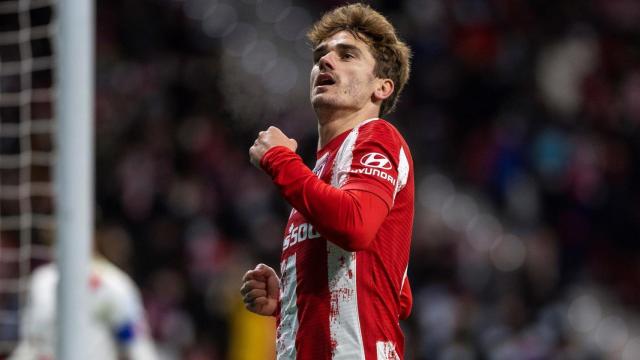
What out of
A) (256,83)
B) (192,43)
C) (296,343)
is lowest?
(296,343)

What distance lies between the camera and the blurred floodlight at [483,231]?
34.2 feet

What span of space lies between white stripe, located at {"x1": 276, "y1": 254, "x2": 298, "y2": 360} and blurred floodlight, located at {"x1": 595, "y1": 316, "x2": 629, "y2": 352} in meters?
6.99

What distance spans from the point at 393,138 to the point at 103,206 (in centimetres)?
771

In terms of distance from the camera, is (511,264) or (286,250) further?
(511,264)

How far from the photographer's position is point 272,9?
13383mm

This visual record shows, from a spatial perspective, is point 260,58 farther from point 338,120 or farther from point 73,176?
point 338,120

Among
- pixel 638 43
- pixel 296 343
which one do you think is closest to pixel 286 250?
pixel 296 343

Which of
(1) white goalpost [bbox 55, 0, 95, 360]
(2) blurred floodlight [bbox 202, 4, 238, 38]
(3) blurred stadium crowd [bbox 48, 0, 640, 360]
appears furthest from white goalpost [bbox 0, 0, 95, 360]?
(2) blurred floodlight [bbox 202, 4, 238, 38]

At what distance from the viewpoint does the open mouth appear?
3418mm

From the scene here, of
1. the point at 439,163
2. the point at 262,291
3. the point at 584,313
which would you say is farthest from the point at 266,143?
the point at 439,163

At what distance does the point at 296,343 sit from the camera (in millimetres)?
3232

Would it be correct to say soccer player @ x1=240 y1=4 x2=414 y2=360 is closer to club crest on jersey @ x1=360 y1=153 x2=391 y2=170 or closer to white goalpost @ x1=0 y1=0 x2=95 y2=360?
club crest on jersey @ x1=360 y1=153 x2=391 y2=170

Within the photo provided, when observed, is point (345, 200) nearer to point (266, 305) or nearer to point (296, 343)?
point (296, 343)

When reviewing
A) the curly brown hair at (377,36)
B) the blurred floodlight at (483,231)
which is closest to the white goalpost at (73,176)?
the curly brown hair at (377,36)
